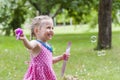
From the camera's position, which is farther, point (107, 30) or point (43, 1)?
point (43, 1)

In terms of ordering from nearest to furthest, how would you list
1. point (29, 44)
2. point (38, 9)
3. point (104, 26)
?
point (29, 44) → point (104, 26) → point (38, 9)

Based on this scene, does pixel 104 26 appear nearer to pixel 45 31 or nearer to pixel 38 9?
pixel 45 31

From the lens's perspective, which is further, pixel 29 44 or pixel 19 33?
pixel 29 44

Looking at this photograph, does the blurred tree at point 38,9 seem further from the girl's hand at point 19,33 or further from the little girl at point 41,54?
the girl's hand at point 19,33

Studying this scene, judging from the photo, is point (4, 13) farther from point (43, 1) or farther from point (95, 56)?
point (95, 56)

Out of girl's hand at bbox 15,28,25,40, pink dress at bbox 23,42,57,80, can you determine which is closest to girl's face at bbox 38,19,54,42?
pink dress at bbox 23,42,57,80

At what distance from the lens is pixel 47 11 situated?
1107 inches

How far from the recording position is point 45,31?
16.9ft

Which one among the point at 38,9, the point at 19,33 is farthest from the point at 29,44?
the point at 38,9

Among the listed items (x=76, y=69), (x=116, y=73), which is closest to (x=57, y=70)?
(x=76, y=69)

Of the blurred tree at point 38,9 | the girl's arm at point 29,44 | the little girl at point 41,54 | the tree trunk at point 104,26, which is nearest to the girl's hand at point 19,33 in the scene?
the girl's arm at point 29,44

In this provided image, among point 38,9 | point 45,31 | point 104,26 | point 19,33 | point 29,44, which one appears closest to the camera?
point 19,33

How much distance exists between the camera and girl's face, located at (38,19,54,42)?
16.8ft

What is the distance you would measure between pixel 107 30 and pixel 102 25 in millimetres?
243
